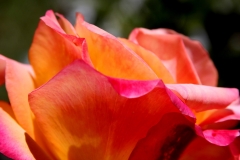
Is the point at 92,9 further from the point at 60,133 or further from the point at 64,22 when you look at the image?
the point at 60,133

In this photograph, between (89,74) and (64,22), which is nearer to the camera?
(89,74)

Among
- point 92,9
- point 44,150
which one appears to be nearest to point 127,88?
point 44,150

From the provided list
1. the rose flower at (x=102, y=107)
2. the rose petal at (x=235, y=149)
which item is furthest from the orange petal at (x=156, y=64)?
the rose petal at (x=235, y=149)

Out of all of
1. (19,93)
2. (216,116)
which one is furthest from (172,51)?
(19,93)

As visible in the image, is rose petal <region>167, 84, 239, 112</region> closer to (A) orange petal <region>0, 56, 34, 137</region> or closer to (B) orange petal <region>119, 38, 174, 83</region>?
(B) orange petal <region>119, 38, 174, 83</region>

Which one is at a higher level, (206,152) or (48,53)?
(48,53)

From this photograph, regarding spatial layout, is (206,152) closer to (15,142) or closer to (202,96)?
(202,96)
